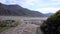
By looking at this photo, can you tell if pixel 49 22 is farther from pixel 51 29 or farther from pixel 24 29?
pixel 24 29

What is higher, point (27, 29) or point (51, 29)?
point (51, 29)

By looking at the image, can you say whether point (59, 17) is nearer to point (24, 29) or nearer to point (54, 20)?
point (54, 20)

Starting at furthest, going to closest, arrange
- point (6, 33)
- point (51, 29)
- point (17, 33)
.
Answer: point (6, 33) < point (17, 33) < point (51, 29)

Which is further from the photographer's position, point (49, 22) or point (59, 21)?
point (49, 22)

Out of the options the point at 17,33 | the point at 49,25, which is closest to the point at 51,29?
the point at 49,25

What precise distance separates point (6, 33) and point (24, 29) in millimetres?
1495

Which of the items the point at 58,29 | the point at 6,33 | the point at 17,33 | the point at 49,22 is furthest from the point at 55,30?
the point at 6,33

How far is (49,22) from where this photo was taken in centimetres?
514

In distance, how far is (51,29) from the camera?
492 centimetres

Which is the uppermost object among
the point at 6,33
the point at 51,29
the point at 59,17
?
the point at 59,17

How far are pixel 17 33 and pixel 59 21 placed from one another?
7.30 m

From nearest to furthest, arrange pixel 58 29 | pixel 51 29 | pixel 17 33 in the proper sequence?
pixel 58 29
pixel 51 29
pixel 17 33

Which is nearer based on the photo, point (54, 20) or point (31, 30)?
point (54, 20)

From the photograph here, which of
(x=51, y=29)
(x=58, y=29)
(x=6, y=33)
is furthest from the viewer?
(x=6, y=33)
